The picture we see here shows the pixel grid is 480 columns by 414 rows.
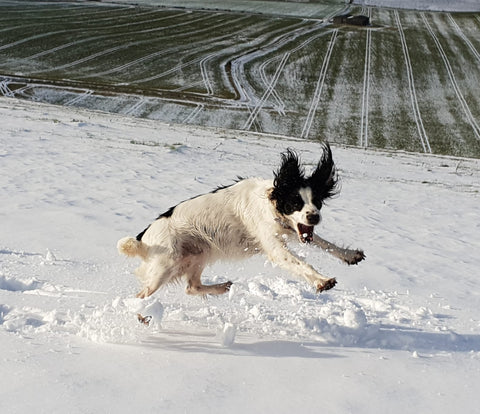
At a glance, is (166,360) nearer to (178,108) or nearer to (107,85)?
(178,108)

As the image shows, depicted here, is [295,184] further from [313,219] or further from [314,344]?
[314,344]

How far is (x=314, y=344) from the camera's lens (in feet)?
18.3

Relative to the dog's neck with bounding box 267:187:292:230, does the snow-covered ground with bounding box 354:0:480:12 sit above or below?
above

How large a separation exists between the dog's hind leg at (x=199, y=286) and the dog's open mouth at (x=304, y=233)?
1.25m

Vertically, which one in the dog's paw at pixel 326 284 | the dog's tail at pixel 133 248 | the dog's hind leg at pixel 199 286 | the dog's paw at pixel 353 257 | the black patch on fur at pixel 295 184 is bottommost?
the dog's hind leg at pixel 199 286

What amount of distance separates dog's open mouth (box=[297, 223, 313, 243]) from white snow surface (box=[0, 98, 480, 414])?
45cm

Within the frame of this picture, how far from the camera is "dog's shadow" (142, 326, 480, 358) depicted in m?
5.29

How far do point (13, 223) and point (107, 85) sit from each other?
32313 millimetres

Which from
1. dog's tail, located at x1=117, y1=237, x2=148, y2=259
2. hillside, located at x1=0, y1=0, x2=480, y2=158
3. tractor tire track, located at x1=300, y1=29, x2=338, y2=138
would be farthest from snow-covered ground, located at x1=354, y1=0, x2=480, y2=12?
dog's tail, located at x1=117, y1=237, x2=148, y2=259

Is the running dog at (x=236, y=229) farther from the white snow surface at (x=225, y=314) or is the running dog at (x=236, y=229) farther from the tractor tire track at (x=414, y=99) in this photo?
the tractor tire track at (x=414, y=99)

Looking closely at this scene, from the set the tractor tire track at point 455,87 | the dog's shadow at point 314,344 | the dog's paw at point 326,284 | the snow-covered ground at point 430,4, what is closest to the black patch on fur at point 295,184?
the dog's paw at point 326,284

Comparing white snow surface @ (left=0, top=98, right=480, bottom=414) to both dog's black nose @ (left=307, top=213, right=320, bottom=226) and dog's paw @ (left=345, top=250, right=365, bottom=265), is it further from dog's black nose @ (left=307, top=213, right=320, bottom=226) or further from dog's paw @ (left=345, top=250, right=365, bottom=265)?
dog's black nose @ (left=307, top=213, right=320, bottom=226)

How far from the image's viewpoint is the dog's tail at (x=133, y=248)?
6.50 m

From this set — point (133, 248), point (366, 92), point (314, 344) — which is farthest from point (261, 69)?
point (314, 344)
